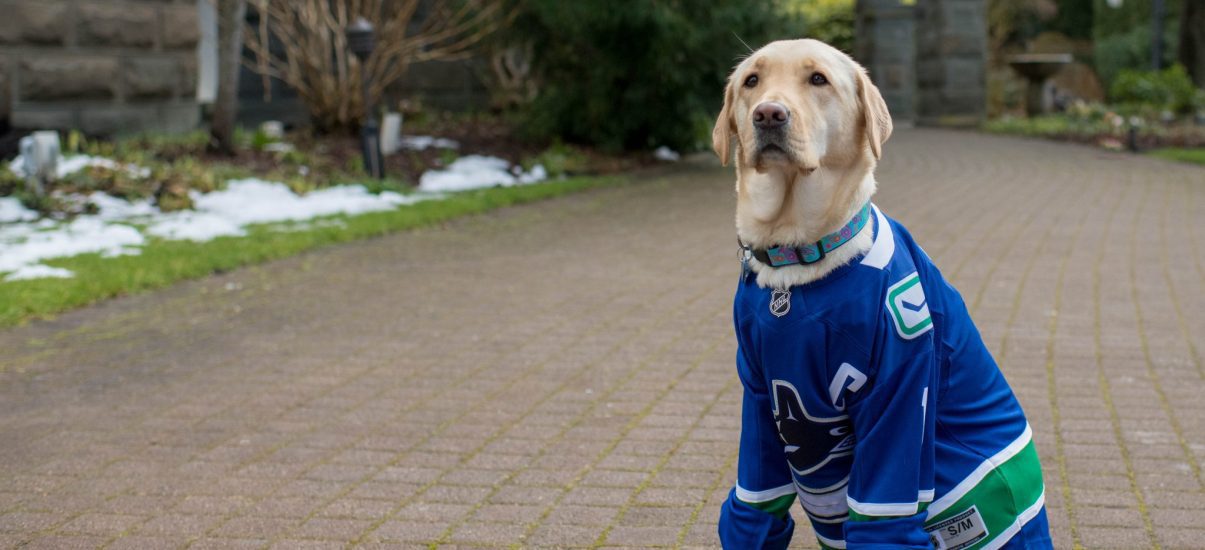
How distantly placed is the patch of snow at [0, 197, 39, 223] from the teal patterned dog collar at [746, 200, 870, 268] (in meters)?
9.48

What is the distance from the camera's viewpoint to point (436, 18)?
18.0m

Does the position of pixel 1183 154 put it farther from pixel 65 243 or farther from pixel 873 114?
pixel 873 114

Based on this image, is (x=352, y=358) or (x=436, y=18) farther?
(x=436, y=18)

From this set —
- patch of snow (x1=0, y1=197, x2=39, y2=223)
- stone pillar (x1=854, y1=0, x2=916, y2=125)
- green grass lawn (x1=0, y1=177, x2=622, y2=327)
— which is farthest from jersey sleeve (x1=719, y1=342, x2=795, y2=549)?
stone pillar (x1=854, y1=0, x2=916, y2=125)

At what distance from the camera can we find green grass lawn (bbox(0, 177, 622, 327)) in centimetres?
807

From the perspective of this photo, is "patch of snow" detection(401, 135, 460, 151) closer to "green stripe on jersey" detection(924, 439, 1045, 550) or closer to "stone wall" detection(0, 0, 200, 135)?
"stone wall" detection(0, 0, 200, 135)

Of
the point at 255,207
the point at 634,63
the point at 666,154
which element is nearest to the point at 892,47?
the point at 666,154

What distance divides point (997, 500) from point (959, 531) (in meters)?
0.12

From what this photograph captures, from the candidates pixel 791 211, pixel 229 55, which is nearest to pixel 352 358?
pixel 791 211

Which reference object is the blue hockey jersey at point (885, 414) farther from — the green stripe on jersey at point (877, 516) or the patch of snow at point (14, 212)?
the patch of snow at point (14, 212)

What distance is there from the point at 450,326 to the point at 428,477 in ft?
9.09

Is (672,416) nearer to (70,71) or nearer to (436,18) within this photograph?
(70,71)

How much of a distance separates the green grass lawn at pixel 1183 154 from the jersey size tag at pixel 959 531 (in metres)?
16.5

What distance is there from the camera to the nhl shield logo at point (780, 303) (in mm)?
2928
